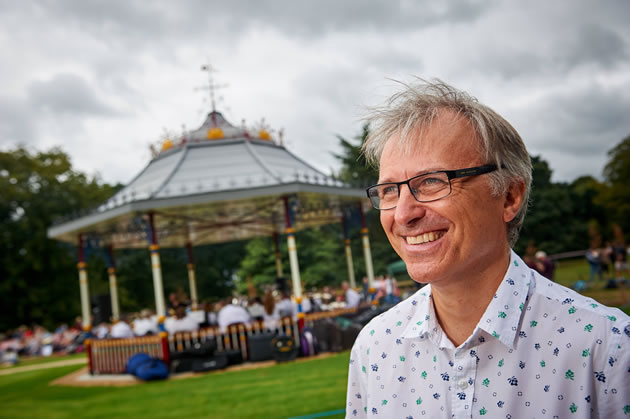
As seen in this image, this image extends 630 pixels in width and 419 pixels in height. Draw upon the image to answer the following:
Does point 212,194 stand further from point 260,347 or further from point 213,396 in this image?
point 213,396

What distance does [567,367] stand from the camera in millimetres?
1453

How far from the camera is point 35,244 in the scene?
107ft

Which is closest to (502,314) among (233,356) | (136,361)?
(233,356)

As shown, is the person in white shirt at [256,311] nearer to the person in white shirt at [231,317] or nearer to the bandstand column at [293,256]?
the person in white shirt at [231,317]

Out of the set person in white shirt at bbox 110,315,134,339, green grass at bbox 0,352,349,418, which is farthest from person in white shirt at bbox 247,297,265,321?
person in white shirt at bbox 110,315,134,339

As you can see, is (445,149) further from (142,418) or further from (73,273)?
(73,273)

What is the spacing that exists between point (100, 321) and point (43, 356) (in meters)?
7.11

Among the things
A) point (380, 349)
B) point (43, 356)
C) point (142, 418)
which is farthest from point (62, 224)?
point (380, 349)

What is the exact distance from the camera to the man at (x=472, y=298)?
1.45 m

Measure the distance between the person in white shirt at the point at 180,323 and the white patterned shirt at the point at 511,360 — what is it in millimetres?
12050

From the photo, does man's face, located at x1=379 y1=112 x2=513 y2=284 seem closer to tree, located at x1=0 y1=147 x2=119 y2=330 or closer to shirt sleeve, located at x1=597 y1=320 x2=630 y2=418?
shirt sleeve, located at x1=597 y1=320 x2=630 y2=418

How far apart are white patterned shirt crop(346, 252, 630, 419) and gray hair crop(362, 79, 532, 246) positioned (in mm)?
271

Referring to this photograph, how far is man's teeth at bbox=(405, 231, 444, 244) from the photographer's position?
5.39 feet

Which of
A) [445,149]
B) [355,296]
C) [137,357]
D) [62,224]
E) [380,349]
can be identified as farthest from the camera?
[355,296]
